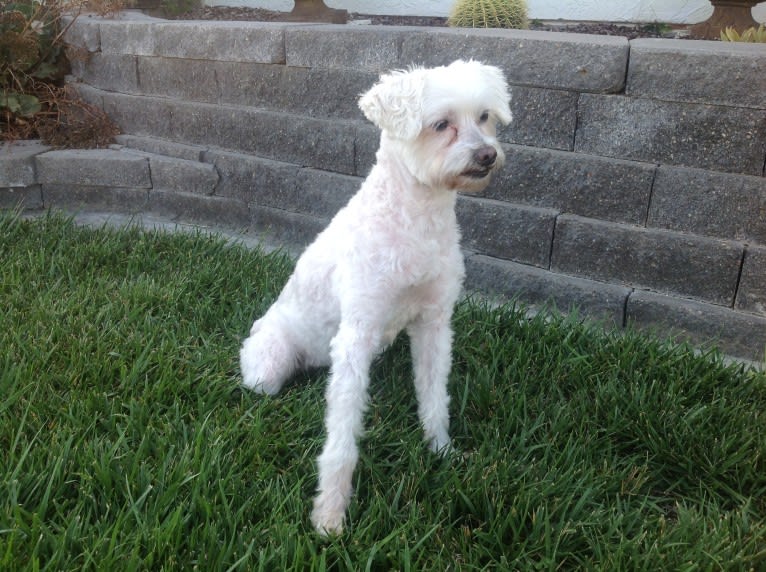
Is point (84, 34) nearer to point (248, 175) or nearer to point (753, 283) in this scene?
point (248, 175)

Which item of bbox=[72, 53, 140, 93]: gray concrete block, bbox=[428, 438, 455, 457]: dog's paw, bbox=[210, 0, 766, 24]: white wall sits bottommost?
bbox=[428, 438, 455, 457]: dog's paw

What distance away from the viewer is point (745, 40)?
12.5ft

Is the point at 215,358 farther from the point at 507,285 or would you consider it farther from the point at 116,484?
the point at 507,285

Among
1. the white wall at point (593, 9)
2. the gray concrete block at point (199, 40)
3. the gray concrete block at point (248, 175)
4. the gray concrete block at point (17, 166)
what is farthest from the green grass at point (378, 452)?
the white wall at point (593, 9)

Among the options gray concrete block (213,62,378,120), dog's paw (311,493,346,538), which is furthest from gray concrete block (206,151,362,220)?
dog's paw (311,493,346,538)

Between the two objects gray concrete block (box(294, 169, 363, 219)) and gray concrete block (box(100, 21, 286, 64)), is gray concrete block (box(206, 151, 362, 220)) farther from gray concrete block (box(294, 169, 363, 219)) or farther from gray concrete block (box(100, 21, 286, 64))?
gray concrete block (box(100, 21, 286, 64))

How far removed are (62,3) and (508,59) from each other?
4275 mm

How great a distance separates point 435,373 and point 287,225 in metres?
2.47

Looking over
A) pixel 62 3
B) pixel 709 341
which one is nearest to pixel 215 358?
pixel 709 341

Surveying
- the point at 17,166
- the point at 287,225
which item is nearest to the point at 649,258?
the point at 287,225

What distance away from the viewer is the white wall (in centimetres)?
509

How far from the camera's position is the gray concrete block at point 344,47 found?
4.19 m

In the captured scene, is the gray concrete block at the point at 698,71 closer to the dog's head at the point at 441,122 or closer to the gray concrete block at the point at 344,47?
the dog's head at the point at 441,122

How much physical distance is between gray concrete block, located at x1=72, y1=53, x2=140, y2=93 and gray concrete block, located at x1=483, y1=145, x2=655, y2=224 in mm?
3394
